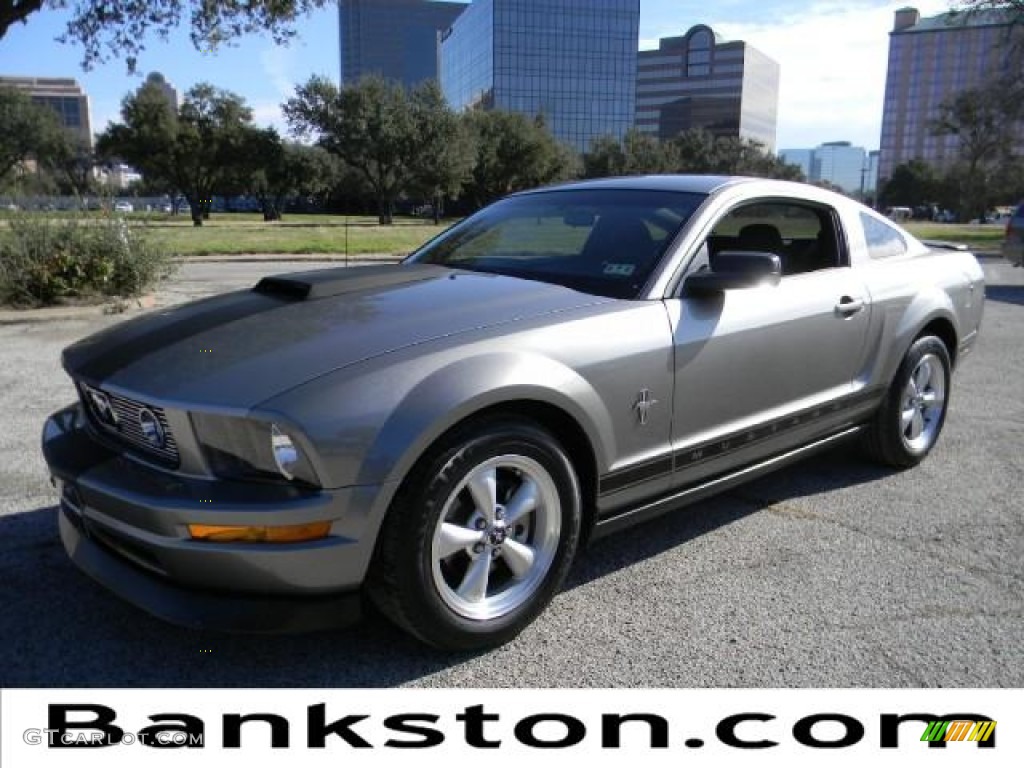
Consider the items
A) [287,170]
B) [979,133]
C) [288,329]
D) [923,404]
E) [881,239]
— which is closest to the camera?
[288,329]

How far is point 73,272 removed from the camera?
9586mm

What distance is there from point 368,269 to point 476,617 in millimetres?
1746

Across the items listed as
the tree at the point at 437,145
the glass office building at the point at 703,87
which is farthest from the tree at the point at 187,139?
the glass office building at the point at 703,87

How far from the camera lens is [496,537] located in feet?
8.87

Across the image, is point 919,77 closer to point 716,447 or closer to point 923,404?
point 923,404

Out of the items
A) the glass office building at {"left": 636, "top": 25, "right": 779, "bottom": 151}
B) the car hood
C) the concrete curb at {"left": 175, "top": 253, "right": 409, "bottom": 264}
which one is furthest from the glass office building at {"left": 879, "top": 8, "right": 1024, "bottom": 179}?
the car hood

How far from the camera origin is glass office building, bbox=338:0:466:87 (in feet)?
584

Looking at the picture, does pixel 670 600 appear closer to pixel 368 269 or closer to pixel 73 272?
pixel 368 269

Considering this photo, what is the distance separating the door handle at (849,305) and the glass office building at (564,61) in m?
110

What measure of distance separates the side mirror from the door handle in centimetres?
83

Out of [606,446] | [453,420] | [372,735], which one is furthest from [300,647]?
[606,446]

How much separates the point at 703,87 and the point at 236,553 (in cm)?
13424

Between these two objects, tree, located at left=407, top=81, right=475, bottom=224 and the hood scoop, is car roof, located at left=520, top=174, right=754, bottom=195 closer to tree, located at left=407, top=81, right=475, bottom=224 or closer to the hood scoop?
the hood scoop

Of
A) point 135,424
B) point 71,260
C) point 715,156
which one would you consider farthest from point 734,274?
point 715,156
